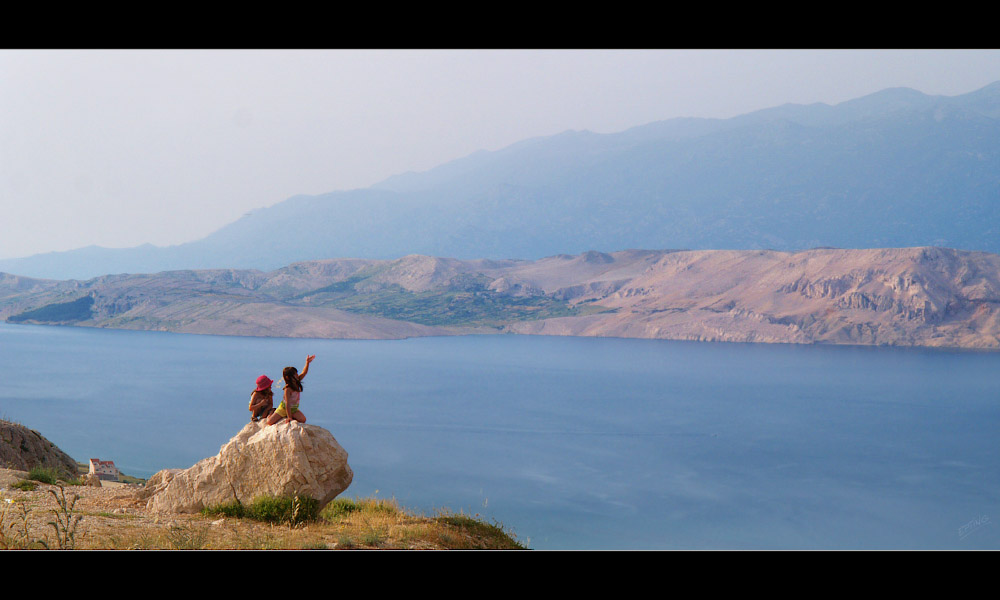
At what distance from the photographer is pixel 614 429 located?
56906 mm

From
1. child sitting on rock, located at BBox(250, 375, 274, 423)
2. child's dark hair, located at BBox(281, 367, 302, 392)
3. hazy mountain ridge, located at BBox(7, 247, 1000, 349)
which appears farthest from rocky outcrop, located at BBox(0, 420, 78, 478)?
hazy mountain ridge, located at BBox(7, 247, 1000, 349)

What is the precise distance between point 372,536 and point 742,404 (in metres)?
64.4

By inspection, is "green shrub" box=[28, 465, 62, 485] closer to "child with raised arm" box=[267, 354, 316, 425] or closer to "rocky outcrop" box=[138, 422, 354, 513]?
"rocky outcrop" box=[138, 422, 354, 513]

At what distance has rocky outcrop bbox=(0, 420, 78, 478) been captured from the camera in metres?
11.8

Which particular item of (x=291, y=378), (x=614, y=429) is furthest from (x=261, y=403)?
(x=614, y=429)

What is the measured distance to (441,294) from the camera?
142 metres

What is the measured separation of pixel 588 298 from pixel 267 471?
127039mm

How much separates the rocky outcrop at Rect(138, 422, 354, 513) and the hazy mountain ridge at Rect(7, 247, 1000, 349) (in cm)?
10531

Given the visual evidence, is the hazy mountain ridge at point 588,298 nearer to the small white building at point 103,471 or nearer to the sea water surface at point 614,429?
the sea water surface at point 614,429

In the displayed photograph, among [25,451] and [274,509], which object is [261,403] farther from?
[25,451]

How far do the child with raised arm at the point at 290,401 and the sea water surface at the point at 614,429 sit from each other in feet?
33.6
